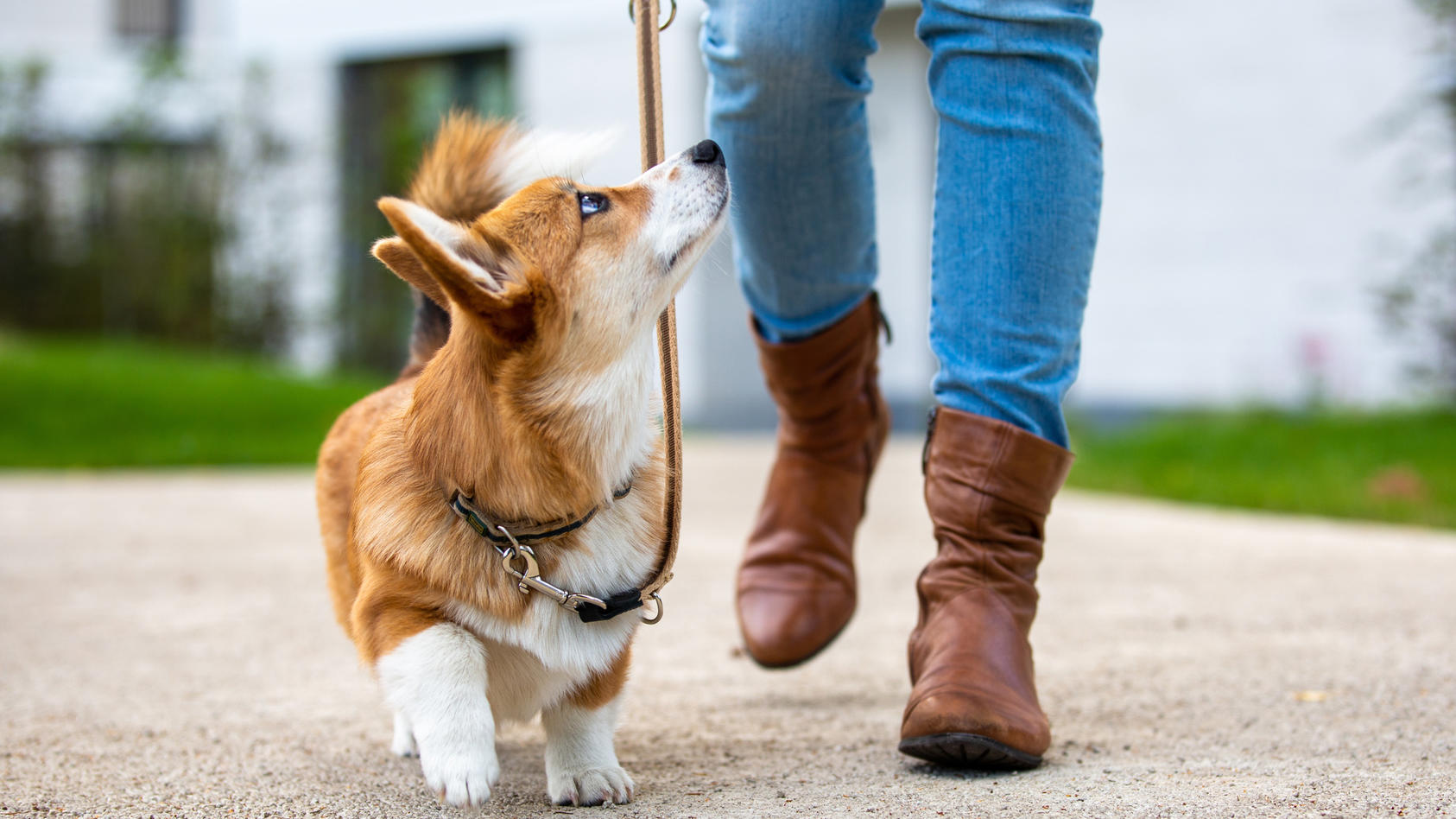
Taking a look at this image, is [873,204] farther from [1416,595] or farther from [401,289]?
[401,289]

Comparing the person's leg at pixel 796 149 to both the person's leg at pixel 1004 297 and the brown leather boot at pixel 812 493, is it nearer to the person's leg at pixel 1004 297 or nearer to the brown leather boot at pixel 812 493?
the brown leather boot at pixel 812 493

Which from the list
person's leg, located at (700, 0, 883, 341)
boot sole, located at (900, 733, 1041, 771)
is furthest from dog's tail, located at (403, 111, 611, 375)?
boot sole, located at (900, 733, 1041, 771)

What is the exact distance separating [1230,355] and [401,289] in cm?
731

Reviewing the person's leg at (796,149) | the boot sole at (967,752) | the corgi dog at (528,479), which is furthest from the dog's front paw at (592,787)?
the person's leg at (796,149)

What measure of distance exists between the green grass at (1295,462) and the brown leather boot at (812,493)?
9.19ft

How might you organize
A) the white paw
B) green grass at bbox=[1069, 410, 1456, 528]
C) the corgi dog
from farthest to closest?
green grass at bbox=[1069, 410, 1456, 528], the white paw, the corgi dog

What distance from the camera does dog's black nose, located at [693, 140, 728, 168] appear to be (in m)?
1.87

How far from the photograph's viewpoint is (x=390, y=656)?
1601 millimetres

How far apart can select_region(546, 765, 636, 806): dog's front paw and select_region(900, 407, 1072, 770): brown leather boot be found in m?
0.36

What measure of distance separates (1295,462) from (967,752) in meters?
4.75

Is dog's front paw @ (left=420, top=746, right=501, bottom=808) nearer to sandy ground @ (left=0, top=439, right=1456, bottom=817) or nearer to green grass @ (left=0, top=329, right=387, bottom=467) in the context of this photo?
sandy ground @ (left=0, top=439, right=1456, bottom=817)

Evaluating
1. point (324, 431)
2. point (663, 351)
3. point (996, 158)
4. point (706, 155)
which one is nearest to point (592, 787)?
point (663, 351)

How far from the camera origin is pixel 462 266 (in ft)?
5.07

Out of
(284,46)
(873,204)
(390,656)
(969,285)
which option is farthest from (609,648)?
(284,46)
